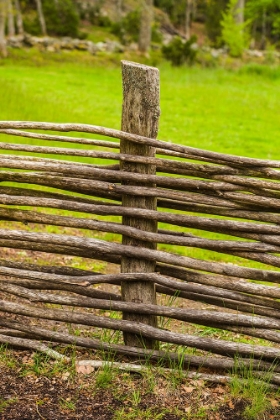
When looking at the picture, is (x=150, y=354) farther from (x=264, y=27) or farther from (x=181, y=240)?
(x=264, y=27)

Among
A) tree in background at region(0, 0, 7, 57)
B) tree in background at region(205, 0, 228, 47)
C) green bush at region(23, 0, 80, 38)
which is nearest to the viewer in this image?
tree in background at region(0, 0, 7, 57)

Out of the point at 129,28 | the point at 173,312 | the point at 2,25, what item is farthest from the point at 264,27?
the point at 173,312

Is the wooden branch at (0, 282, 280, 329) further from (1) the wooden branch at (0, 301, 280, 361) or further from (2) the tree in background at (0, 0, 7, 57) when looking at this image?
(2) the tree in background at (0, 0, 7, 57)

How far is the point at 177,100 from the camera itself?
478 inches

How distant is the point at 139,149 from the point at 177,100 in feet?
31.2

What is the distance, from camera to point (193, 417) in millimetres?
2594

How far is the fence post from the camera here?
2.80 meters

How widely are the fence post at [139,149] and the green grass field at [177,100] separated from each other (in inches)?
213

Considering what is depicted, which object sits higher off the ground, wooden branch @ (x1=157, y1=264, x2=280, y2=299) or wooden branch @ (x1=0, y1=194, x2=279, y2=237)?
wooden branch @ (x1=0, y1=194, x2=279, y2=237)

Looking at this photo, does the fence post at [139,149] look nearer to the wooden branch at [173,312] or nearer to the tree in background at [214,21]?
the wooden branch at [173,312]

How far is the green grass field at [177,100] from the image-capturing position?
8.98m

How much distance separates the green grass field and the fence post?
5.42 meters

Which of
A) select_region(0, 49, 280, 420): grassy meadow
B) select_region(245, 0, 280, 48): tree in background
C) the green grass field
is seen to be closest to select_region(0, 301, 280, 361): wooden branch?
select_region(0, 49, 280, 420): grassy meadow

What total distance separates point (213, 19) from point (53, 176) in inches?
1142
